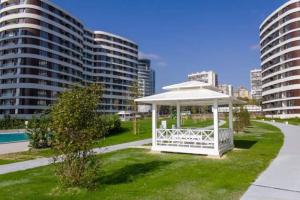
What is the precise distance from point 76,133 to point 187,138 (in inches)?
361

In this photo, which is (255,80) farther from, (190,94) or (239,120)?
(190,94)

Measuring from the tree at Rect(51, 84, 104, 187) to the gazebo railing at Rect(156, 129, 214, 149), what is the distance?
27.1 ft

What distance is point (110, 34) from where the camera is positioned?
109 meters

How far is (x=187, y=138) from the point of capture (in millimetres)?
16844

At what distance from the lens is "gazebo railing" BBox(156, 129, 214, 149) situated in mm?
16172

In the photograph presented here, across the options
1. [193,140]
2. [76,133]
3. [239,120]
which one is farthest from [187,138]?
[239,120]

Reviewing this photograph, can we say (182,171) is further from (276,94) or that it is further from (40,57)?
(276,94)

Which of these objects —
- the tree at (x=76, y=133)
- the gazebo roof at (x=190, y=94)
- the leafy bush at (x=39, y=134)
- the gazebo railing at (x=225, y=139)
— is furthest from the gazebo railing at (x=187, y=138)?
the tree at (x=76, y=133)

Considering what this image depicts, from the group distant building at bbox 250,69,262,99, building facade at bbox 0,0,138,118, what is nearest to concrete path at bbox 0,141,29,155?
building facade at bbox 0,0,138,118

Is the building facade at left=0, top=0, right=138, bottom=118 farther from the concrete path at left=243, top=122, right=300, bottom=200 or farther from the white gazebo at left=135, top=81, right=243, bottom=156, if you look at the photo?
the concrete path at left=243, top=122, right=300, bottom=200

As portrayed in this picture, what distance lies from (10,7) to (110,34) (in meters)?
45.7

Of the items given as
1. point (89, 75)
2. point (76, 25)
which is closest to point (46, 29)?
point (76, 25)

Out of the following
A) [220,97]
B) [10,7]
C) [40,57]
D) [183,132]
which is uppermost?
[10,7]

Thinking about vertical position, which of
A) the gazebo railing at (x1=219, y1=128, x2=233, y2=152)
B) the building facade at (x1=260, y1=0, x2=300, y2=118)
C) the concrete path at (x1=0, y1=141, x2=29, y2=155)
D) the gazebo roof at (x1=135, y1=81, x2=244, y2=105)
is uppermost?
the building facade at (x1=260, y1=0, x2=300, y2=118)
